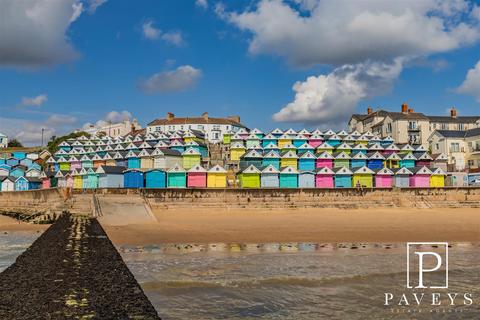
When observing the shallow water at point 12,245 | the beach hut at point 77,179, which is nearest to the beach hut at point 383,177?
the beach hut at point 77,179

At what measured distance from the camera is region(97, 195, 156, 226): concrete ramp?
30.1 metres

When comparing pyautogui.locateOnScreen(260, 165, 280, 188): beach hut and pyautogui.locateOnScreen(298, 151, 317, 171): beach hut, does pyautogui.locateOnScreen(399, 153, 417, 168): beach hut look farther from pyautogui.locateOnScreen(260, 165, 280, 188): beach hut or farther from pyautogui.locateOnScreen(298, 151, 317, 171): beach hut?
pyautogui.locateOnScreen(260, 165, 280, 188): beach hut

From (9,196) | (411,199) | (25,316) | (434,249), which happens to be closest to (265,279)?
(25,316)

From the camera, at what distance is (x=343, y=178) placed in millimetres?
48812

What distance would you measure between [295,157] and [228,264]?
41.1 metres

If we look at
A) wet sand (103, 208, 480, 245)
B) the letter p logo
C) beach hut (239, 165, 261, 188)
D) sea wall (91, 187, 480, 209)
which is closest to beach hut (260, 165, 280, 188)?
beach hut (239, 165, 261, 188)

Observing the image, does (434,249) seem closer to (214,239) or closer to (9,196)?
(214,239)

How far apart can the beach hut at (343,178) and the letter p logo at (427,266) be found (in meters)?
28.1

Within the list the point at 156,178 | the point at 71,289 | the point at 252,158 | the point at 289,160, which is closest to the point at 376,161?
the point at 289,160

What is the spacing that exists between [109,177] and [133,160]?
10.2 meters

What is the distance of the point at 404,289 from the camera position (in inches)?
462

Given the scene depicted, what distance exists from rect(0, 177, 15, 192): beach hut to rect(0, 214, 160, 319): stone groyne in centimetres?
5837

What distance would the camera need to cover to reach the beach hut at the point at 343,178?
48781 millimetres

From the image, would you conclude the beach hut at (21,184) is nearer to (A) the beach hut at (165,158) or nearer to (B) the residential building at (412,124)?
(A) the beach hut at (165,158)
